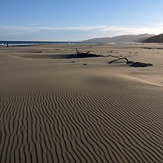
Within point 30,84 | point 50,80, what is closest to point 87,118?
point 30,84

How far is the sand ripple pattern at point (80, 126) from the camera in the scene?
176 inches

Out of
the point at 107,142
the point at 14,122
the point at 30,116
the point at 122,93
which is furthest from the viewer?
the point at 122,93

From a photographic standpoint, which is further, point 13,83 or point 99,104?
point 13,83

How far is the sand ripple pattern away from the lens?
448cm

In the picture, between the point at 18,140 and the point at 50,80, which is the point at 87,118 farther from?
the point at 50,80

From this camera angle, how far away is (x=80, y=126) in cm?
569

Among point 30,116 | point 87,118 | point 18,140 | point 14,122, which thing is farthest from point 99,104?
point 18,140

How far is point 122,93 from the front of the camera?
A: 350 inches

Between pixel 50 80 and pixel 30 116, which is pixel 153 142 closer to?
pixel 30 116

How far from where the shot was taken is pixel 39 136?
5.14 meters

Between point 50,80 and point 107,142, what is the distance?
6.66 metres

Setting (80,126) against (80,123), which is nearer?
Result: (80,126)

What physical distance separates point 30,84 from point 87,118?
456cm

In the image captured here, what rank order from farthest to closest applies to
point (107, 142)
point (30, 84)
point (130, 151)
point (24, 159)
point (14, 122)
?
1. point (30, 84)
2. point (14, 122)
3. point (107, 142)
4. point (130, 151)
5. point (24, 159)
